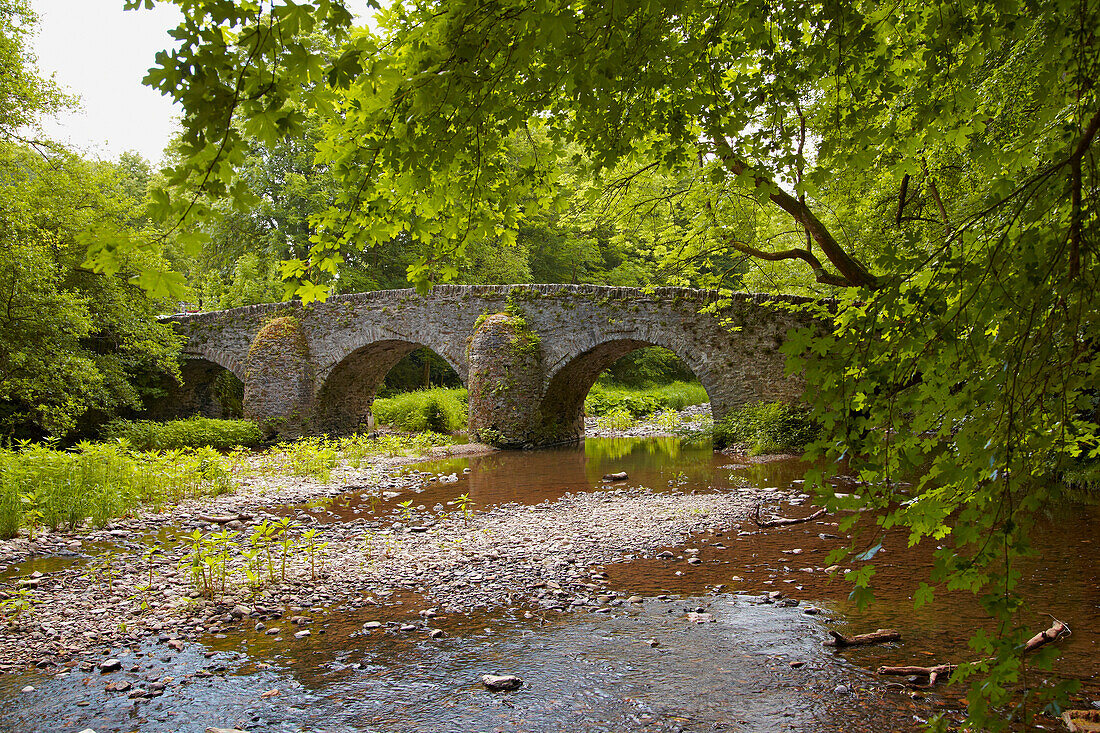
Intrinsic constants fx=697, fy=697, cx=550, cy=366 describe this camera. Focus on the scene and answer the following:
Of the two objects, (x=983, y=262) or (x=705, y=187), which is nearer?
(x=983, y=262)

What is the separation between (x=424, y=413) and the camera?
59.1 ft


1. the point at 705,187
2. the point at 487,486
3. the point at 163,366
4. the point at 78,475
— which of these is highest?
the point at 705,187

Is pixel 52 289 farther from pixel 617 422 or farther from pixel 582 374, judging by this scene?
pixel 617 422

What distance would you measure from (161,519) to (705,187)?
6.55 meters

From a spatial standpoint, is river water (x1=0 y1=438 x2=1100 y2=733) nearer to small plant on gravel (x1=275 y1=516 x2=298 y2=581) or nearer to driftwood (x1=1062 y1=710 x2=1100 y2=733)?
driftwood (x1=1062 y1=710 x2=1100 y2=733)

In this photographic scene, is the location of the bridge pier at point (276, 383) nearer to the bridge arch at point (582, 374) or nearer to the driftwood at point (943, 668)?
the bridge arch at point (582, 374)

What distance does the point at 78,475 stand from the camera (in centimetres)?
729

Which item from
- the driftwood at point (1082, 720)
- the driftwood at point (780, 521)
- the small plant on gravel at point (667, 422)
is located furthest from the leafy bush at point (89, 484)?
the small plant on gravel at point (667, 422)

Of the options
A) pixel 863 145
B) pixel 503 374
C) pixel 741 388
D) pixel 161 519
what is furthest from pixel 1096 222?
pixel 503 374

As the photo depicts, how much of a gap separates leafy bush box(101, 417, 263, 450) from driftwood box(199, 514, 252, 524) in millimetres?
5228

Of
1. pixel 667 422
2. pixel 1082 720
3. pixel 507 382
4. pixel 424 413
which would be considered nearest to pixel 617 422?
pixel 667 422

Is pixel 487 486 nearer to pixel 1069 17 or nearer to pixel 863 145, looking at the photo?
pixel 863 145

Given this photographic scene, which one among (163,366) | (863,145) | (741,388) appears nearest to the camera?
(863,145)

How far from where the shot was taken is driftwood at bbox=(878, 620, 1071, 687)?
312cm
